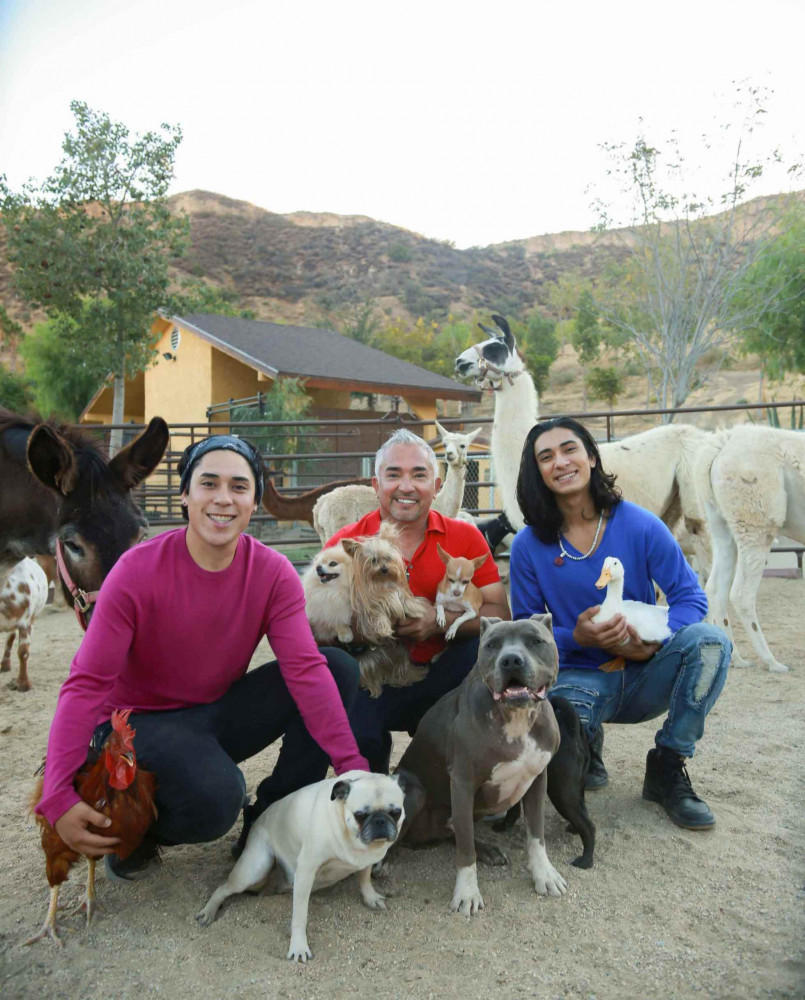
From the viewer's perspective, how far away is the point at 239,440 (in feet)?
8.29

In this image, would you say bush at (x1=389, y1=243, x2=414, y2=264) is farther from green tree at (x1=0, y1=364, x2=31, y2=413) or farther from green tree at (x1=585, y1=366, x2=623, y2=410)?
green tree at (x1=0, y1=364, x2=31, y2=413)

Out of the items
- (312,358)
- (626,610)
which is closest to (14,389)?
(312,358)

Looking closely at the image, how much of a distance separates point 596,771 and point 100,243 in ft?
64.3

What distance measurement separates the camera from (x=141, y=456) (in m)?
2.97

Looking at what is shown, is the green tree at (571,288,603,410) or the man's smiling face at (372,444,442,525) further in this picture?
the green tree at (571,288,603,410)

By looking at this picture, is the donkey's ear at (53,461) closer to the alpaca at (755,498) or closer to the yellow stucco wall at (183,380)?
the alpaca at (755,498)

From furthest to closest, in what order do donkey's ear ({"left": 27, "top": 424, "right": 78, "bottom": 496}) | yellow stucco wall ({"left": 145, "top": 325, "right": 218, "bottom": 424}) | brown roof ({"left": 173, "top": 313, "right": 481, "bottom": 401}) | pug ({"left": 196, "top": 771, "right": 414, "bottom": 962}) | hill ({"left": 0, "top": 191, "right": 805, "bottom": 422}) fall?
hill ({"left": 0, "top": 191, "right": 805, "bottom": 422}) < yellow stucco wall ({"left": 145, "top": 325, "right": 218, "bottom": 424}) < brown roof ({"left": 173, "top": 313, "right": 481, "bottom": 401}) < donkey's ear ({"left": 27, "top": 424, "right": 78, "bottom": 496}) < pug ({"left": 196, "top": 771, "right": 414, "bottom": 962})

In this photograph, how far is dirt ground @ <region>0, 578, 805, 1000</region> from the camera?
1988 mm

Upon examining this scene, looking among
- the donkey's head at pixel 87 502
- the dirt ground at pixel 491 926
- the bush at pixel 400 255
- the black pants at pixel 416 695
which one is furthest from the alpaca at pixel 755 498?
the bush at pixel 400 255

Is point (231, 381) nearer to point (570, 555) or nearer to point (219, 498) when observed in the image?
point (570, 555)

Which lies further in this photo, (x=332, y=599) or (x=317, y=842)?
(x=332, y=599)

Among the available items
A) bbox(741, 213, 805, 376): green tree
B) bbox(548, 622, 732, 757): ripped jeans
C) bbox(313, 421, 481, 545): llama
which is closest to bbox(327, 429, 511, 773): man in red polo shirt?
bbox(548, 622, 732, 757): ripped jeans

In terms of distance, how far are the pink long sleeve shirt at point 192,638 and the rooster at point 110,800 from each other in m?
0.08

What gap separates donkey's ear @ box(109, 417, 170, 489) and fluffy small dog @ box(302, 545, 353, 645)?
2.64 ft
